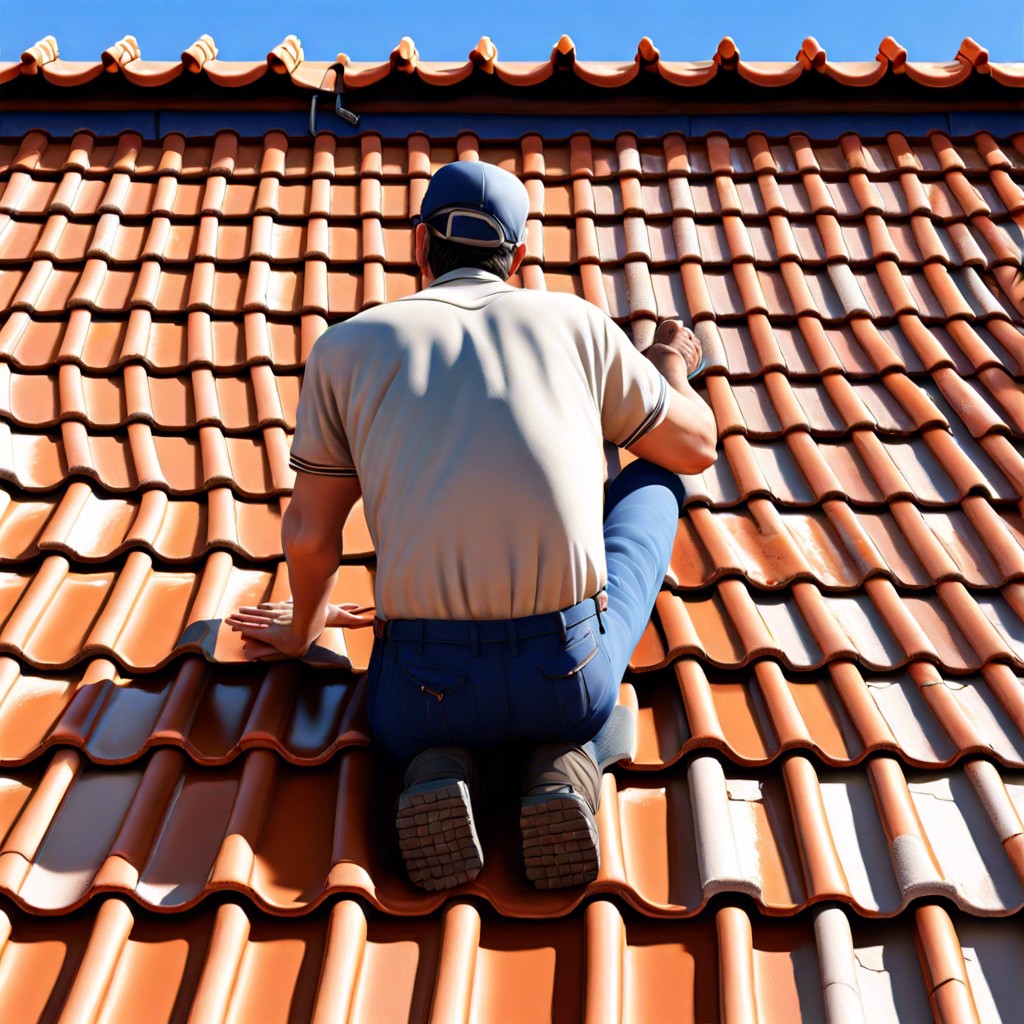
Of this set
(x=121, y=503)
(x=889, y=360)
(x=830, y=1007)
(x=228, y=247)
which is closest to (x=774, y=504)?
(x=889, y=360)

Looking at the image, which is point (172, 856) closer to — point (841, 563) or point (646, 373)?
point (646, 373)

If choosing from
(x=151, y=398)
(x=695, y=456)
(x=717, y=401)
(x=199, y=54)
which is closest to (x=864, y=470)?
(x=717, y=401)

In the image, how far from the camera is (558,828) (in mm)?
1853

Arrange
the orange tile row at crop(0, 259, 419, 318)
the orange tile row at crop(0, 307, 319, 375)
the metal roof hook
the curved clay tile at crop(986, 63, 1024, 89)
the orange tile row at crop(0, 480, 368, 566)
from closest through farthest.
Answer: the orange tile row at crop(0, 480, 368, 566) < the orange tile row at crop(0, 307, 319, 375) < the orange tile row at crop(0, 259, 419, 318) < the metal roof hook < the curved clay tile at crop(986, 63, 1024, 89)

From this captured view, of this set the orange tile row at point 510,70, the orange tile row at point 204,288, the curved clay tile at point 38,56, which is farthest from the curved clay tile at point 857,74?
the curved clay tile at point 38,56

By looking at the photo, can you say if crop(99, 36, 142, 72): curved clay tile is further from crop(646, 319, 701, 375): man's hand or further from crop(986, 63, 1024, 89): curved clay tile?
crop(986, 63, 1024, 89): curved clay tile

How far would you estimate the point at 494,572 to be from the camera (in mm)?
1956

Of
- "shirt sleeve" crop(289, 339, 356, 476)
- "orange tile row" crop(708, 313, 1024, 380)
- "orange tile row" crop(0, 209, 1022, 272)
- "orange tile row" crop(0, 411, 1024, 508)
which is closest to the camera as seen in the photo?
"shirt sleeve" crop(289, 339, 356, 476)

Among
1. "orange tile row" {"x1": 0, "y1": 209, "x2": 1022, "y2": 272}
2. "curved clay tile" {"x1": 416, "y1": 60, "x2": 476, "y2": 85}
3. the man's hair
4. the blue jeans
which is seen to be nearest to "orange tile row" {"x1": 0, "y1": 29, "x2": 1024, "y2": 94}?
"curved clay tile" {"x1": 416, "y1": 60, "x2": 476, "y2": 85}

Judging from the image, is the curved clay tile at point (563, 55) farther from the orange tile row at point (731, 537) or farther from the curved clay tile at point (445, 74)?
the orange tile row at point (731, 537)

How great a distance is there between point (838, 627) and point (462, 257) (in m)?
1.17

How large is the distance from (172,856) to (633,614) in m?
0.96

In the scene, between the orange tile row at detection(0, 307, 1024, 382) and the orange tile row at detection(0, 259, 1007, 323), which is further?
the orange tile row at detection(0, 259, 1007, 323)

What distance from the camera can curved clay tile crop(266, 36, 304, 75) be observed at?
4445mm
